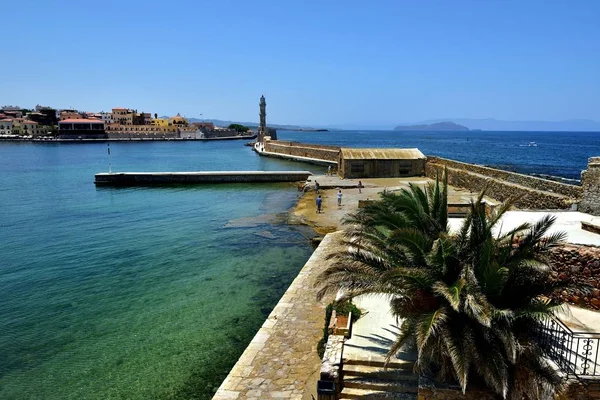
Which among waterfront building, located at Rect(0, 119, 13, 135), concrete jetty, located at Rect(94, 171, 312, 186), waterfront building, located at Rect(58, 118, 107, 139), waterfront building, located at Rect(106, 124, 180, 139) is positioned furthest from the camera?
waterfront building, located at Rect(106, 124, 180, 139)

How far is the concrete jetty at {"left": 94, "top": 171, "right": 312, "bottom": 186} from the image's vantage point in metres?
39.9

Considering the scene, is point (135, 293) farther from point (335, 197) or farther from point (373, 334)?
point (335, 197)

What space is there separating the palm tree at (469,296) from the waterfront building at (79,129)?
142909mm

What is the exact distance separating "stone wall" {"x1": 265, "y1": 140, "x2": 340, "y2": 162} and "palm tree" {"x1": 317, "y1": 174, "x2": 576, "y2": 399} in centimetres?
4477

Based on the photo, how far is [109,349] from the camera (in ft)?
34.4

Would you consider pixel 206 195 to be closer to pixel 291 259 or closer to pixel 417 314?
pixel 291 259

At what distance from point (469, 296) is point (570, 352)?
72.1 inches

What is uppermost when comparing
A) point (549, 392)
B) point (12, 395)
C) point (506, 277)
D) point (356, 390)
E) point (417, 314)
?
point (506, 277)

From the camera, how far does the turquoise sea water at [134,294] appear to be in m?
9.42

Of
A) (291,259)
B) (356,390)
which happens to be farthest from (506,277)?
(291,259)

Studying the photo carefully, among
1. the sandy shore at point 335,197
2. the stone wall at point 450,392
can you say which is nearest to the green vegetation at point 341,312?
the stone wall at point 450,392

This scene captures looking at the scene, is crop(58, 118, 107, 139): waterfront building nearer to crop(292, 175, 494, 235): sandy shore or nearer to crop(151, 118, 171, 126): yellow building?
crop(151, 118, 171, 126): yellow building

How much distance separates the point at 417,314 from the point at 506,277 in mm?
1423

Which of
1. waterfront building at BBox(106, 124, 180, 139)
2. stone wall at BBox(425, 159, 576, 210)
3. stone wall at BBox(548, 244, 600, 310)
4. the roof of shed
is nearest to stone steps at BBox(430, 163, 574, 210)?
stone wall at BBox(425, 159, 576, 210)
